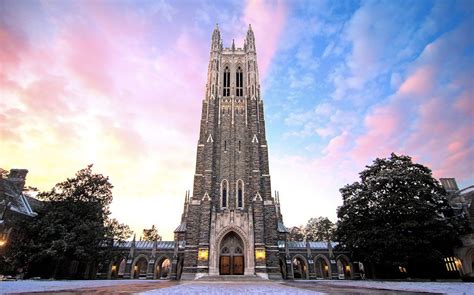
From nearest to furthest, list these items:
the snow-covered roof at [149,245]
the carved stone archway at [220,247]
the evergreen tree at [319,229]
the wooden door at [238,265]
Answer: the carved stone archway at [220,247] < the wooden door at [238,265] < the snow-covered roof at [149,245] < the evergreen tree at [319,229]

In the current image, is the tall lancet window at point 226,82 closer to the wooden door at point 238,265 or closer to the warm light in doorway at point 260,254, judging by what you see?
the warm light in doorway at point 260,254

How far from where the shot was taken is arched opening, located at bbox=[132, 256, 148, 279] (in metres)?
40.1

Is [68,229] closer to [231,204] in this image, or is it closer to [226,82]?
[231,204]

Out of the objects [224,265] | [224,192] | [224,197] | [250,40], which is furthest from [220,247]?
[250,40]

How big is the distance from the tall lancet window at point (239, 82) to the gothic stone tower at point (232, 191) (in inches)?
8.4

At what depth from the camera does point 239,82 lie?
39.8 m

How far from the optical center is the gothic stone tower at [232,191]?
27844mm

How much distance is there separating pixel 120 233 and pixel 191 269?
11005 mm

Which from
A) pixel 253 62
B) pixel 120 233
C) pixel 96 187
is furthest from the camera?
pixel 253 62

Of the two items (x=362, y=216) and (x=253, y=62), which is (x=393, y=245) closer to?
(x=362, y=216)

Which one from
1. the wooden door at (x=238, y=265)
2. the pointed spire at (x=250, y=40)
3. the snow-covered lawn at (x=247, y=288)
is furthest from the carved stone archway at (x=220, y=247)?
the pointed spire at (x=250, y=40)

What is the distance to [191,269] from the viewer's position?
27.4 m

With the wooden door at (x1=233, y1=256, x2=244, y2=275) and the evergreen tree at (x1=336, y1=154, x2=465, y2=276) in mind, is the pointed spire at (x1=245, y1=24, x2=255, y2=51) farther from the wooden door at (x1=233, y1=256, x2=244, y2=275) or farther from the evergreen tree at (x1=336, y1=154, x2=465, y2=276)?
the wooden door at (x1=233, y1=256, x2=244, y2=275)

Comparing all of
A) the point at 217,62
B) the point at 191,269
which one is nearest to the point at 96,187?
the point at 191,269
